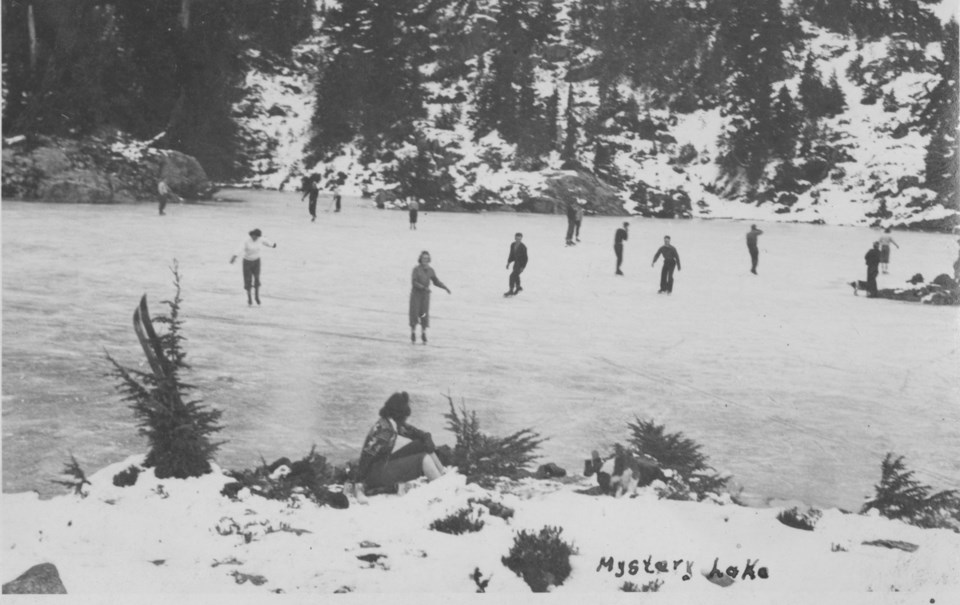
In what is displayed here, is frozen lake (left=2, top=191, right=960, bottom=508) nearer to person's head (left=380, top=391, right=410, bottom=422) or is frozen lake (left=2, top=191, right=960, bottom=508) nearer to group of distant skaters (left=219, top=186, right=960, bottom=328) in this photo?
group of distant skaters (left=219, top=186, right=960, bottom=328)

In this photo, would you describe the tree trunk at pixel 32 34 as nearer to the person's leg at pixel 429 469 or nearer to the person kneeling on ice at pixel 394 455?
the person kneeling on ice at pixel 394 455

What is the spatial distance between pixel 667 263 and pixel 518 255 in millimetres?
2686

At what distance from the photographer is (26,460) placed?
21.7ft

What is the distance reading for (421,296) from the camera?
9.57 m

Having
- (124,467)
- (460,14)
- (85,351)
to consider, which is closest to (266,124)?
(460,14)

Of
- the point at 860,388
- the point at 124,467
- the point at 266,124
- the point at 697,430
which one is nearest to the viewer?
the point at 124,467

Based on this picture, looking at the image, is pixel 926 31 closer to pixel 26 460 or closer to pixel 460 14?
pixel 460 14

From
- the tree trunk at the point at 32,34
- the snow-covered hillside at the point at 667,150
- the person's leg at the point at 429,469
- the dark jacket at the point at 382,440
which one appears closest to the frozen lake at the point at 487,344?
the snow-covered hillside at the point at 667,150

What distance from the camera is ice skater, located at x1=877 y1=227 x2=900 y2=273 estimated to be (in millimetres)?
9125

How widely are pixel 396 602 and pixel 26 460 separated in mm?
3261

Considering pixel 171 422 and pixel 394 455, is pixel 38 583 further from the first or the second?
pixel 394 455

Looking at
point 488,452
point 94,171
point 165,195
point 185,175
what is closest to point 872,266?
point 488,452

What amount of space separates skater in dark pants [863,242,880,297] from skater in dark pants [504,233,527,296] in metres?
4.27

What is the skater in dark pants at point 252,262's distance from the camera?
29.9 ft
